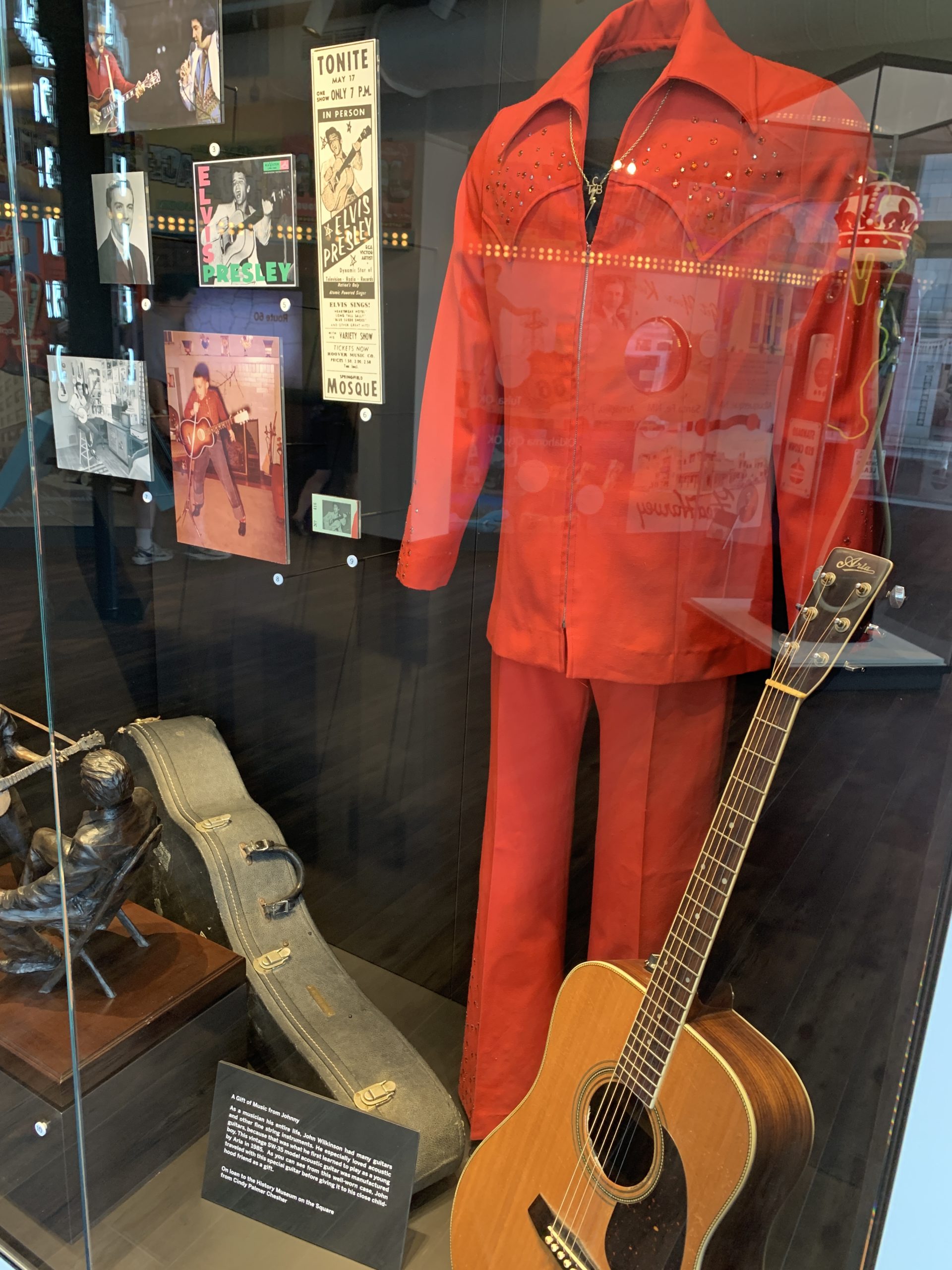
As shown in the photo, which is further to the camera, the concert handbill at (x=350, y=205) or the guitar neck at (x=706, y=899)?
the concert handbill at (x=350, y=205)

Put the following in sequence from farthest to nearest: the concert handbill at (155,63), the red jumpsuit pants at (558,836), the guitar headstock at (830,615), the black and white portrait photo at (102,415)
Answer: the black and white portrait photo at (102,415)
the concert handbill at (155,63)
the red jumpsuit pants at (558,836)
the guitar headstock at (830,615)

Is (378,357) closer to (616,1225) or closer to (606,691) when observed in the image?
(606,691)

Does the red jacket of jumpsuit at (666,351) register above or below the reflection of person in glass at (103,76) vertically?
below

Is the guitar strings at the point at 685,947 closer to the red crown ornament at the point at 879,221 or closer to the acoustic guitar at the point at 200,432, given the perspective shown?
the red crown ornament at the point at 879,221

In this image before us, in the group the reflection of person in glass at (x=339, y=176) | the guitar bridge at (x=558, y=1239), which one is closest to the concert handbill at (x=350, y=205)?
the reflection of person in glass at (x=339, y=176)

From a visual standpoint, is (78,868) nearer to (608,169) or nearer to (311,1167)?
(311,1167)

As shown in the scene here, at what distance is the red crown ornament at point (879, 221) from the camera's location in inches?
38.9

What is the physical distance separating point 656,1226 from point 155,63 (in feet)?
5.97

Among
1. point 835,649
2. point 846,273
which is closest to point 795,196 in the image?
point 846,273

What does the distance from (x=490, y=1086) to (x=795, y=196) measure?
137cm

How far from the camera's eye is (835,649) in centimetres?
100

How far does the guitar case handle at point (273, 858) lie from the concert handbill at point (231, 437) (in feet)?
1.83

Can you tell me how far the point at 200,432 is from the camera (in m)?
1.82

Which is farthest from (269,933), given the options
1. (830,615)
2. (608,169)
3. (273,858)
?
(608,169)
